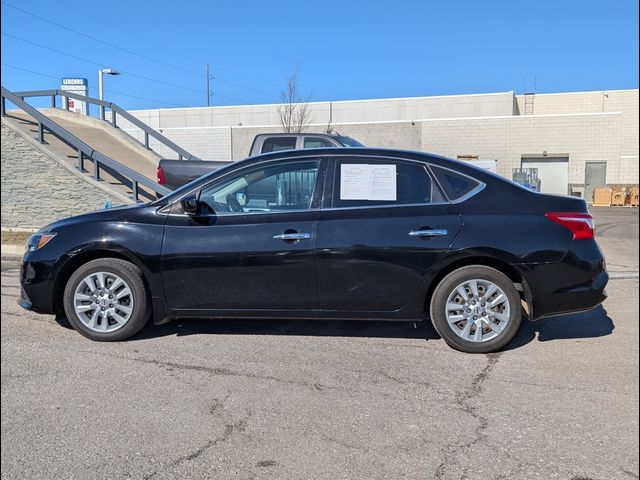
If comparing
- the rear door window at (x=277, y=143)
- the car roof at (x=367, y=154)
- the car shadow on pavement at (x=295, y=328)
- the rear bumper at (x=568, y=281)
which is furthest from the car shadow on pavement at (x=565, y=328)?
the rear door window at (x=277, y=143)

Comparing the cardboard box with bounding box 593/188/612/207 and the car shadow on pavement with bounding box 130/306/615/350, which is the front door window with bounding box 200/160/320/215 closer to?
the car shadow on pavement with bounding box 130/306/615/350

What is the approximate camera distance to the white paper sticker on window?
4766 millimetres

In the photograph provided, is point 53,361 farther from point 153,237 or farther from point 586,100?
point 586,100

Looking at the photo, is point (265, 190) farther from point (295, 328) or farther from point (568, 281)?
point (568, 281)

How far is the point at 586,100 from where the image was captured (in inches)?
1710

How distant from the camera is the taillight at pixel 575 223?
458 centimetres

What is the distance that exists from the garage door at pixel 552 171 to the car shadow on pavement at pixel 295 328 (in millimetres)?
34058

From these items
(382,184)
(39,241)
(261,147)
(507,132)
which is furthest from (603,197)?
(39,241)

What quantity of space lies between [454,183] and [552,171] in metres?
34.9

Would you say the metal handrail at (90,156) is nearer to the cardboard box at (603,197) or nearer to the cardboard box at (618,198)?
the cardboard box at (603,197)

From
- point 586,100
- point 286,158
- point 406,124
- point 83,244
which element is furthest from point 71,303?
point 586,100

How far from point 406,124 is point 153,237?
116ft

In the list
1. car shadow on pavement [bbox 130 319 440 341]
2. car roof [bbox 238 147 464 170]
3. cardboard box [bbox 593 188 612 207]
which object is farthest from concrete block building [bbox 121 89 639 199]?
car roof [bbox 238 147 464 170]

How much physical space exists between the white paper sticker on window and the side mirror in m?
1.27
